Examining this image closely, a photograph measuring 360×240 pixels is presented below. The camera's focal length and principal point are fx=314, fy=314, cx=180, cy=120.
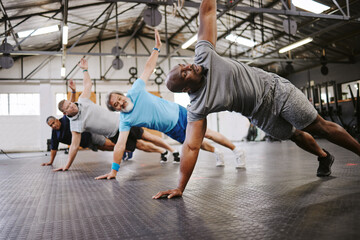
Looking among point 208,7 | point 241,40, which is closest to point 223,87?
Answer: point 208,7

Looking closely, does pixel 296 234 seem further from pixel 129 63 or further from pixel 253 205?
pixel 129 63

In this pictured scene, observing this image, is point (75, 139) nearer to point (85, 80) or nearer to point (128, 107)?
point (85, 80)

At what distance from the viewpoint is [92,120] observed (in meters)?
3.89

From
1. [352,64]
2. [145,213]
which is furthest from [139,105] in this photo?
[352,64]

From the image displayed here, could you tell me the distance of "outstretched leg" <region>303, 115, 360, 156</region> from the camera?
1850 mm

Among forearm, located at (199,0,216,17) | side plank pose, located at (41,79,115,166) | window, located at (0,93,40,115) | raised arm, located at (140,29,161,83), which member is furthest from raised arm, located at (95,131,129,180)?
window, located at (0,93,40,115)

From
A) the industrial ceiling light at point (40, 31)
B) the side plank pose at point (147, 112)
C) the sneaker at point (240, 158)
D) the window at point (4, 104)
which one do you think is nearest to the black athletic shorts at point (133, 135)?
the side plank pose at point (147, 112)

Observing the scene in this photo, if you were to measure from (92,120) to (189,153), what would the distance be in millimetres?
2430

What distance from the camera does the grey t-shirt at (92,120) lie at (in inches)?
149

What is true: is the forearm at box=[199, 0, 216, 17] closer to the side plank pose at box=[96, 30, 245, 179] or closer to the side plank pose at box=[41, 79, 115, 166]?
the side plank pose at box=[96, 30, 245, 179]

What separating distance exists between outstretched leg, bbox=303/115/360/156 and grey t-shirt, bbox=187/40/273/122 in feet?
1.21

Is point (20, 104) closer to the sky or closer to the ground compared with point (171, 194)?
closer to the sky

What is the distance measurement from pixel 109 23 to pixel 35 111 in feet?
17.1

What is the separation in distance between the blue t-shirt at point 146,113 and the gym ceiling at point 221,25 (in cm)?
363
